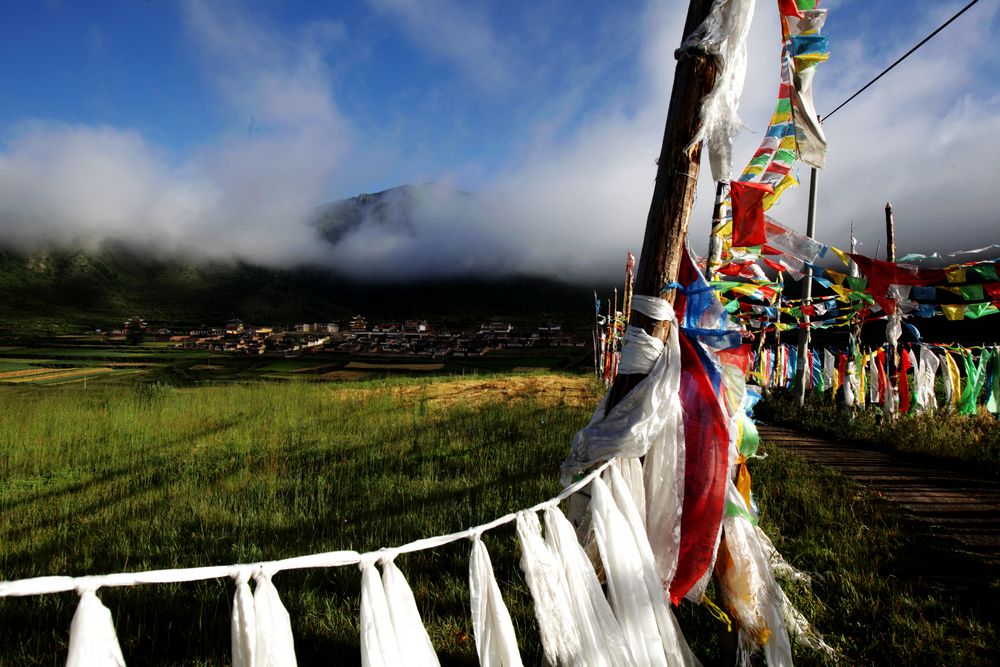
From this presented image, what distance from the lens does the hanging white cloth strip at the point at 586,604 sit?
1.56m

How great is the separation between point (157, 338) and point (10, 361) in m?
6.19

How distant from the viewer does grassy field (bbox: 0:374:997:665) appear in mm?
2391

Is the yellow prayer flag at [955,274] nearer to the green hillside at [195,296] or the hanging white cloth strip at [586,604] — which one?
the hanging white cloth strip at [586,604]

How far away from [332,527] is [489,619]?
2633 mm

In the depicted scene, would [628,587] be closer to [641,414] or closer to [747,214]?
[641,414]

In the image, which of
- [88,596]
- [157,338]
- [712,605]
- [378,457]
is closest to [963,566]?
[712,605]

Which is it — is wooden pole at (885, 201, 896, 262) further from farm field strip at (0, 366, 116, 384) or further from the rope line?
farm field strip at (0, 366, 116, 384)

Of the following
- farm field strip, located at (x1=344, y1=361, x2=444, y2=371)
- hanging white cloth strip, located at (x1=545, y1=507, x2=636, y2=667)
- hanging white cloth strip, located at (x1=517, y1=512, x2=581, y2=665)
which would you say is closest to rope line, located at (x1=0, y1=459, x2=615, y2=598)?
hanging white cloth strip, located at (x1=517, y1=512, x2=581, y2=665)

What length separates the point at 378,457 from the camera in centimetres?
575

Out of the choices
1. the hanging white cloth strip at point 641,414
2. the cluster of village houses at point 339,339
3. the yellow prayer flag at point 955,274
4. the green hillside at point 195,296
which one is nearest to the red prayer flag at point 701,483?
the hanging white cloth strip at point 641,414

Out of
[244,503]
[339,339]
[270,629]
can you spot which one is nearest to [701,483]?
[270,629]

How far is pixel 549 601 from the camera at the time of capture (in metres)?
1.54

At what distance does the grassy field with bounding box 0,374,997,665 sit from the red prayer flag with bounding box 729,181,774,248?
212 cm

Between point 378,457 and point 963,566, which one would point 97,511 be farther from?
point 963,566
